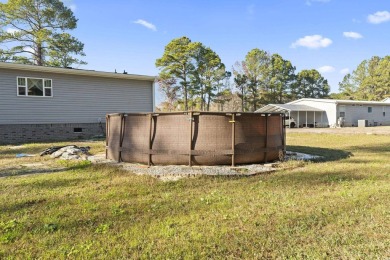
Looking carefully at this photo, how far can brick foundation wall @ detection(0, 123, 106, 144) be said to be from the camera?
42.9 ft

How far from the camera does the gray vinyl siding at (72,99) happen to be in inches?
515

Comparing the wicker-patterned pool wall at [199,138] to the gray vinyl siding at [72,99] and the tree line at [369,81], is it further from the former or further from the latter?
the tree line at [369,81]

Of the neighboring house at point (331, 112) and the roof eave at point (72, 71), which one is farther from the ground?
the roof eave at point (72, 71)

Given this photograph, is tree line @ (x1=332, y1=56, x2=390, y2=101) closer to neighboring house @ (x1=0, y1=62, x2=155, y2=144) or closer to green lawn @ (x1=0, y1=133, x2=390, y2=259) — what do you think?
neighboring house @ (x1=0, y1=62, x2=155, y2=144)

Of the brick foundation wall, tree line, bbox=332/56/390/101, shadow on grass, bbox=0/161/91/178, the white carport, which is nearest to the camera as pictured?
shadow on grass, bbox=0/161/91/178

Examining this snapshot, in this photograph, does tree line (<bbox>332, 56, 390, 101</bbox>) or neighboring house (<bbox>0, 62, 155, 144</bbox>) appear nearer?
neighboring house (<bbox>0, 62, 155, 144</bbox>)

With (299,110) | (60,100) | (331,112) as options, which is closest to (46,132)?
(60,100)

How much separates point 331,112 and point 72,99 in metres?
25.7

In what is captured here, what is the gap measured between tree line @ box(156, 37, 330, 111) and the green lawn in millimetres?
28718

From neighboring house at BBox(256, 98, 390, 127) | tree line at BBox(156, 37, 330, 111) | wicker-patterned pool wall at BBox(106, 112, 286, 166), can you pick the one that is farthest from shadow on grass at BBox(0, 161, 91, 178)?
tree line at BBox(156, 37, 330, 111)

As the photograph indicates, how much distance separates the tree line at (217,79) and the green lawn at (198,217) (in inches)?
1131

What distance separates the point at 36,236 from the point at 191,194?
6.81 feet

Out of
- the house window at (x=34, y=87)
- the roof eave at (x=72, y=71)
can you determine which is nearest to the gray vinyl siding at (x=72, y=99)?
the house window at (x=34, y=87)

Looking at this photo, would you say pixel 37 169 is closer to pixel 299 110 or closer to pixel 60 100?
pixel 60 100
